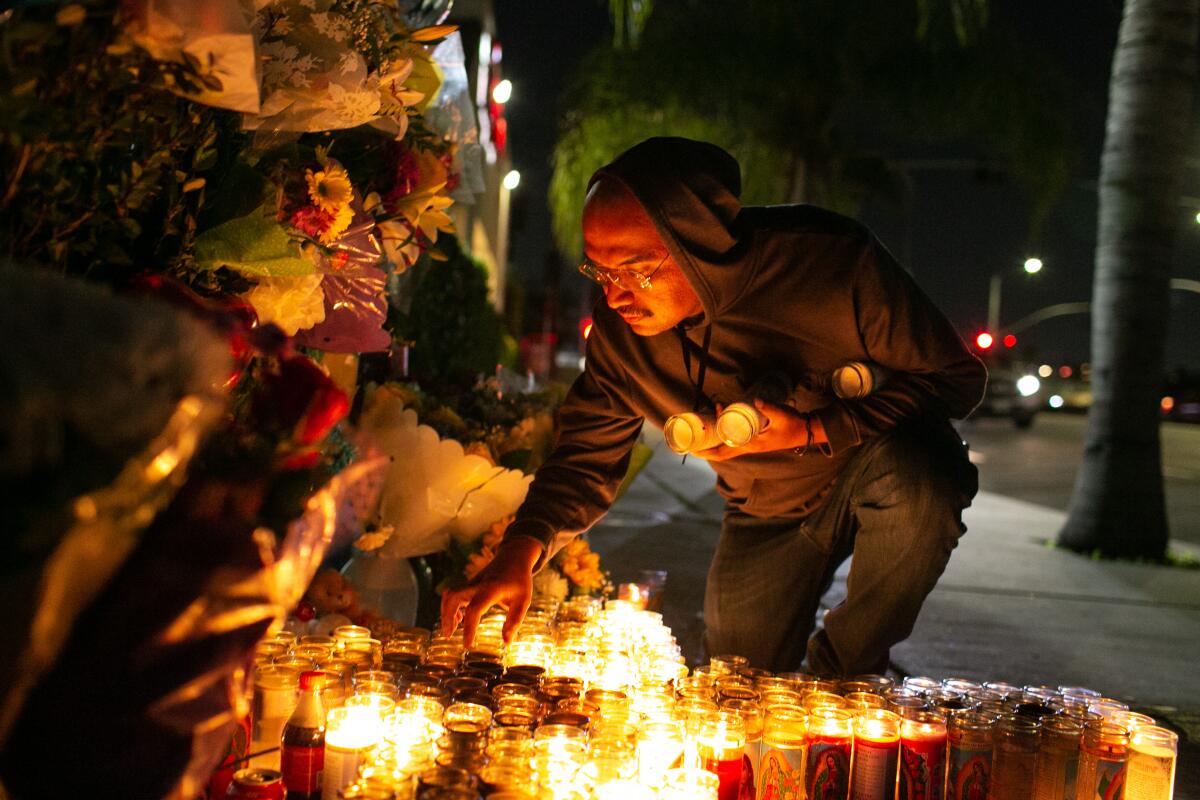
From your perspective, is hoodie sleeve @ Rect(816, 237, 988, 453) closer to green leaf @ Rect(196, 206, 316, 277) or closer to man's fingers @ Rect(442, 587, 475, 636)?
man's fingers @ Rect(442, 587, 475, 636)

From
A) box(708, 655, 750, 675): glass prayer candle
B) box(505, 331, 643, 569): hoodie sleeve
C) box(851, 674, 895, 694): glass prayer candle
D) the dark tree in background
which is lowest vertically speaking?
box(708, 655, 750, 675): glass prayer candle

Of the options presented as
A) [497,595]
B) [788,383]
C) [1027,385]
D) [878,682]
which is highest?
[1027,385]

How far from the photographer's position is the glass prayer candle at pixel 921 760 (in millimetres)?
2164

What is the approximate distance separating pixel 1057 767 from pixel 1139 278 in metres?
7.23

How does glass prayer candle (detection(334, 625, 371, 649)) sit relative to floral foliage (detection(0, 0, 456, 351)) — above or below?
below

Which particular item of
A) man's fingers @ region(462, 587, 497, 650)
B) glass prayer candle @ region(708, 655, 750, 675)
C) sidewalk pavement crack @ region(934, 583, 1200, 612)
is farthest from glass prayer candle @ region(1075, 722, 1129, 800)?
sidewalk pavement crack @ region(934, 583, 1200, 612)

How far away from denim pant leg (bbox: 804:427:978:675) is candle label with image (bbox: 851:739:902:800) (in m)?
0.85

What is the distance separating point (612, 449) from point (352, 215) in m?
1.23

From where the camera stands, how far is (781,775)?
7.02 feet

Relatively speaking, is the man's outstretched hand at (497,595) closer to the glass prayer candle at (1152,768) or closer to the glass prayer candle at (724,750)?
the glass prayer candle at (724,750)

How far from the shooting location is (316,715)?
2008 millimetres

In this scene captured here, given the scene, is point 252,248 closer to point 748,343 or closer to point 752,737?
point 752,737

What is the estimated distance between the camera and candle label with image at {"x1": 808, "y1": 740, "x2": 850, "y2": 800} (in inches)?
84.4

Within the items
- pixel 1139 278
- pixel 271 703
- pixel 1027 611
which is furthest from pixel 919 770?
pixel 1139 278
